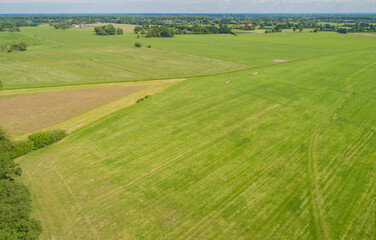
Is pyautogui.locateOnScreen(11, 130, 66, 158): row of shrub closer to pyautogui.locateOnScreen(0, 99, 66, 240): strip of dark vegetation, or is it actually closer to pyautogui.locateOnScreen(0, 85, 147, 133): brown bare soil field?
pyautogui.locateOnScreen(0, 99, 66, 240): strip of dark vegetation

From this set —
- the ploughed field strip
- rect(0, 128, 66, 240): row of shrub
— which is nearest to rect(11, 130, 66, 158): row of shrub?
the ploughed field strip

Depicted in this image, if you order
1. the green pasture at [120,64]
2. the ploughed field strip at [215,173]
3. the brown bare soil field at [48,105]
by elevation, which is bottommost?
the ploughed field strip at [215,173]

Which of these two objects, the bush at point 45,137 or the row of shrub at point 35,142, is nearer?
the row of shrub at point 35,142

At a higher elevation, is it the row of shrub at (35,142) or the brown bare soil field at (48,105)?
the brown bare soil field at (48,105)

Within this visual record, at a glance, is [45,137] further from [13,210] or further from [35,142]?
[13,210]

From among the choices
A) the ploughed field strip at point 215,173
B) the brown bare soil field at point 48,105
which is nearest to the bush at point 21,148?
the ploughed field strip at point 215,173

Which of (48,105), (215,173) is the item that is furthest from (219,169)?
(48,105)

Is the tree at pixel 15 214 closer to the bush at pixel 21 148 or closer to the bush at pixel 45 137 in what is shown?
the bush at pixel 21 148
